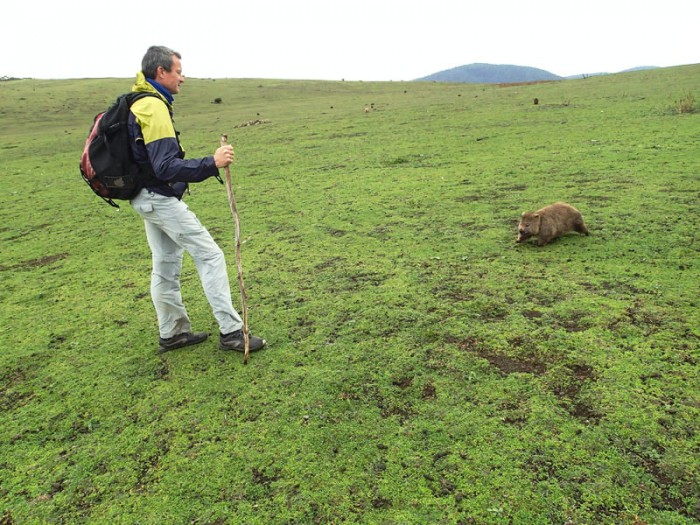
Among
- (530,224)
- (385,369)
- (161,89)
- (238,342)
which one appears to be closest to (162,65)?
(161,89)

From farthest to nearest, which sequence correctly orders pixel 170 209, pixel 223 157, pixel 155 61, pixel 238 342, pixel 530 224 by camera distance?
pixel 530 224, pixel 238 342, pixel 170 209, pixel 155 61, pixel 223 157

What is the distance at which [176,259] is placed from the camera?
3.74 meters

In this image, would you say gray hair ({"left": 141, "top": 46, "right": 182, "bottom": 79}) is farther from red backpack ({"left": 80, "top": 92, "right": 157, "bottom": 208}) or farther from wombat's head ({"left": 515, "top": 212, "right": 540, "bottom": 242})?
wombat's head ({"left": 515, "top": 212, "right": 540, "bottom": 242})

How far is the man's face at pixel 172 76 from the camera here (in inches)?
126

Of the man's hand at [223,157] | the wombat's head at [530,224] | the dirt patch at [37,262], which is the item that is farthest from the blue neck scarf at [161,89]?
the dirt patch at [37,262]

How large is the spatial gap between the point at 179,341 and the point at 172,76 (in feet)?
6.76

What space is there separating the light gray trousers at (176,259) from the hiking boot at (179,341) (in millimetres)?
45

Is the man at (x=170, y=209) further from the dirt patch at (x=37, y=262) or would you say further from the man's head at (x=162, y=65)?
the dirt patch at (x=37, y=262)

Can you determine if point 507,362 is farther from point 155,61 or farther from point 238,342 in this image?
point 155,61

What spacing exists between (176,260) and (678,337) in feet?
12.4

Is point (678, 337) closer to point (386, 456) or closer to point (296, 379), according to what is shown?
point (386, 456)

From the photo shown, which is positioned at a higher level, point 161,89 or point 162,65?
point 162,65

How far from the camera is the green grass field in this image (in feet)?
7.49

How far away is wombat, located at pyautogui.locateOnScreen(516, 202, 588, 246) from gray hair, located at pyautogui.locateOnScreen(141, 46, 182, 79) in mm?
3720
